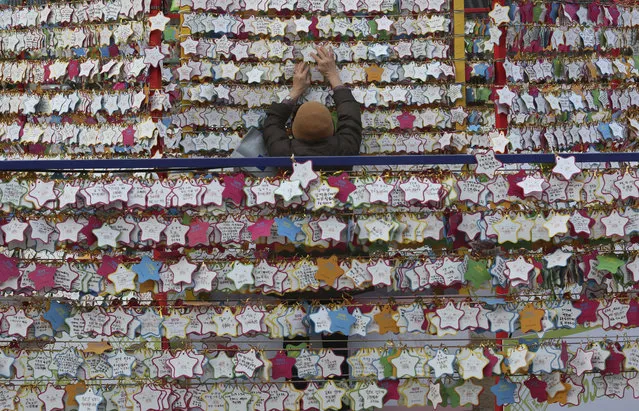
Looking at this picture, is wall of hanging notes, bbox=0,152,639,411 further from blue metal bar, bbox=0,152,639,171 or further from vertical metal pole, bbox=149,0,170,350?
vertical metal pole, bbox=149,0,170,350

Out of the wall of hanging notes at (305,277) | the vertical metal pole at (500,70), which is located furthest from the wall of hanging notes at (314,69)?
the wall of hanging notes at (305,277)

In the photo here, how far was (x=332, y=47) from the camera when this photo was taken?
14.5 ft

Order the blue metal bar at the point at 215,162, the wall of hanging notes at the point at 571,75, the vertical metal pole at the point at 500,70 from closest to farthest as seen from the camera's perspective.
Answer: the blue metal bar at the point at 215,162, the vertical metal pole at the point at 500,70, the wall of hanging notes at the point at 571,75

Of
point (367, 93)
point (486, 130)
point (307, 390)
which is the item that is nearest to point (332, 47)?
point (367, 93)

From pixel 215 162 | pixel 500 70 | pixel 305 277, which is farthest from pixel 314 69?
pixel 305 277

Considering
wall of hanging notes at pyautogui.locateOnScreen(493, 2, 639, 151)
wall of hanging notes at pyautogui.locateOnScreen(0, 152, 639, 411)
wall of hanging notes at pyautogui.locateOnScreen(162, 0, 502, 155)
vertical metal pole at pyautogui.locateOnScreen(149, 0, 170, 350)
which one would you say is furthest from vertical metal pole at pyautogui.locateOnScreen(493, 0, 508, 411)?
vertical metal pole at pyautogui.locateOnScreen(149, 0, 170, 350)

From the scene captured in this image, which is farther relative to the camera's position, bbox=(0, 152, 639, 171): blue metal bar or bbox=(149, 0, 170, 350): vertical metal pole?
bbox=(149, 0, 170, 350): vertical metal pole

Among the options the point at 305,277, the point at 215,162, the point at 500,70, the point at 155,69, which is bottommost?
the point at 305,277

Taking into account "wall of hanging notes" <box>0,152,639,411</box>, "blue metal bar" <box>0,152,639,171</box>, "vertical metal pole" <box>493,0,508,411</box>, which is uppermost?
"vertical metal pole" <box>493,0,508,411</box>

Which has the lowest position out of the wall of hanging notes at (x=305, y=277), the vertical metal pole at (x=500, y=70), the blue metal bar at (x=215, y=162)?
the wall of hanging notes at (x=305, y=277)

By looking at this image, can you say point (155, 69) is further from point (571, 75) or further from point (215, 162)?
point (571, 75)

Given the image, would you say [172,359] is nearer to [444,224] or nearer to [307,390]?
[307,390]

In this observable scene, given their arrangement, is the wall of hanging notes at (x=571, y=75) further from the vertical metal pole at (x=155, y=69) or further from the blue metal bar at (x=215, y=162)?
the vertical metal pole at (x=155, y=69)

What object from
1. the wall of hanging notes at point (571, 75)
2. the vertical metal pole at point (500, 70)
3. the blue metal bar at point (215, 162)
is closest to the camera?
the blue metal bar at point (215, 162)
